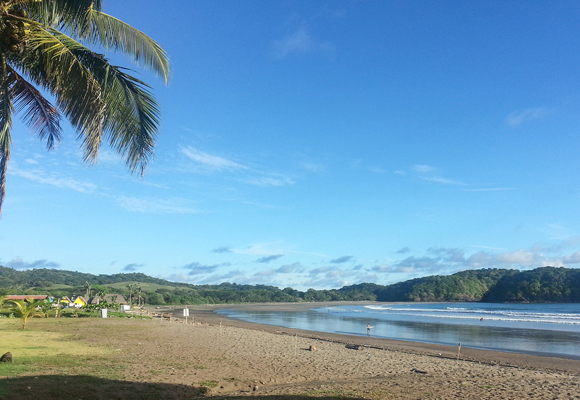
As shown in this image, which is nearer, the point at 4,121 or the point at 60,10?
the point at 60,10

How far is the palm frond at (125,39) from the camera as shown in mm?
6484

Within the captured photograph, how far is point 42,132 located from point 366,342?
71.2 feet

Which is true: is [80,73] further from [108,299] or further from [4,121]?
[108,299]

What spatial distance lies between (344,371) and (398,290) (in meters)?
156

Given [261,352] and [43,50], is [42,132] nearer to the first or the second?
[43,50]

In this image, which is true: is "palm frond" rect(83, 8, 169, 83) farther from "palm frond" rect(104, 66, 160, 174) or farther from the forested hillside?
the forested hillside

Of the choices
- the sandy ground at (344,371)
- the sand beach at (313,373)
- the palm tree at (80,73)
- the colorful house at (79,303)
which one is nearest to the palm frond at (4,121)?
the palm tree at (80,73)

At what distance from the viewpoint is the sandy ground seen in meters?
9.46

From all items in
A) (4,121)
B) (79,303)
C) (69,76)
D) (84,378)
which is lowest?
(79,303)

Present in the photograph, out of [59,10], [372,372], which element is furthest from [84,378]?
[372,372]

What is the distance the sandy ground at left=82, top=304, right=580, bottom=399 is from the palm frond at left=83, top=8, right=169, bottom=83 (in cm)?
676

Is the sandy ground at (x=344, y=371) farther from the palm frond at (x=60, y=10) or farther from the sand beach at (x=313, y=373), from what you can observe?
the palm frond at (x=60, y=10)

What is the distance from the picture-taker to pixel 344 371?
1317cm

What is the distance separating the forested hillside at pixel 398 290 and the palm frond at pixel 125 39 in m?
84.8
